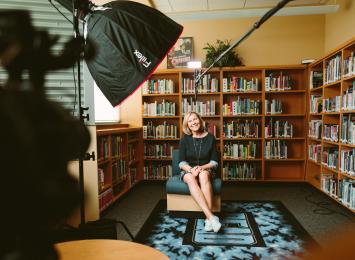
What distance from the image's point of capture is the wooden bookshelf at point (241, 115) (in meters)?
4.32

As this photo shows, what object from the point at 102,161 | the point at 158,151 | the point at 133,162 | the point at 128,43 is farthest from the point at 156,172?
the point at 128,43

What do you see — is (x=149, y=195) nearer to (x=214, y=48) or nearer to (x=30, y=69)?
(x=214, y=48)

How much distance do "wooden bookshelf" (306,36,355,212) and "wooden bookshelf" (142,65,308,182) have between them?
272mm

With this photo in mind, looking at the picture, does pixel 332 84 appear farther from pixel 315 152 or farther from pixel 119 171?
pixel 119 171

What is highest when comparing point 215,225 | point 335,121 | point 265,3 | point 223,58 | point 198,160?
point 265,3

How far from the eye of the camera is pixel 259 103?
431cm

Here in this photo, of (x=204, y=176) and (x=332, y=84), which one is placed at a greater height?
(x=332, y=84)

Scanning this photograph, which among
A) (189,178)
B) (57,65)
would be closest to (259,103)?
(189,178)

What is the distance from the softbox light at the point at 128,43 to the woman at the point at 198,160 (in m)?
1.85

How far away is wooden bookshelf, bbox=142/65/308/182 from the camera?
4.32 meters

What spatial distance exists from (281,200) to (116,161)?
2.26 m

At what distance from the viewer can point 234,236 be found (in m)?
2.39

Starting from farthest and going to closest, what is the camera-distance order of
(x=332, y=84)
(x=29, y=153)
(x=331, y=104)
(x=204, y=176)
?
(x=331, y=104), (x=332, y=84), (x=204, y=176), (x=29, y=153)

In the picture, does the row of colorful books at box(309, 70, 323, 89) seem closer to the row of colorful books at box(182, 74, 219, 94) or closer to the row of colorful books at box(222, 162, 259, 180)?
the row of colorful books at box(182, 74, 219, 94)
